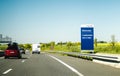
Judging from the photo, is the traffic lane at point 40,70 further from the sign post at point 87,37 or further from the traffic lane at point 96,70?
the sign post at point 87,37

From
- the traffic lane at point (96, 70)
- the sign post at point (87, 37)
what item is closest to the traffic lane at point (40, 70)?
the traffic lane at point (96, 70)

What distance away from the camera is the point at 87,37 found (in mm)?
31094

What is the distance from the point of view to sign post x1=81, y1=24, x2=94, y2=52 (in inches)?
1212

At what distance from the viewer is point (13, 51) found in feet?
108

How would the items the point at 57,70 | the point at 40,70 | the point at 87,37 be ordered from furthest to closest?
the point at 87,37
the point at 40,70
the point at 57,70

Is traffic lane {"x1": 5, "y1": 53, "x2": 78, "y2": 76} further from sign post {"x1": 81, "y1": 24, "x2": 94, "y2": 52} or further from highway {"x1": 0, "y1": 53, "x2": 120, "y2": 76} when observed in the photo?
sign post {"x1": 81, "y1": 24, "x2": 94, "y2": 52}

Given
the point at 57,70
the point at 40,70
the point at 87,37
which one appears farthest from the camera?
the point at 87,37

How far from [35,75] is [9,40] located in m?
161

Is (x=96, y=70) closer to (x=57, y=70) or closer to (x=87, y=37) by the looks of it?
(x=57, y=70)

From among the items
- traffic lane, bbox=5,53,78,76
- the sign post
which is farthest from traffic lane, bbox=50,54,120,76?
the sign post

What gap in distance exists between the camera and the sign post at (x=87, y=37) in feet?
101

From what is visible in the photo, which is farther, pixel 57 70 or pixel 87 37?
pixel 87 37

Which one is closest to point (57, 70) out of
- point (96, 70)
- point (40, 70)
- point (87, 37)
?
point (40, 70)

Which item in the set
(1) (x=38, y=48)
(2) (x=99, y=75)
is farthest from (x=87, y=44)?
(1) (x=38, y=48)
